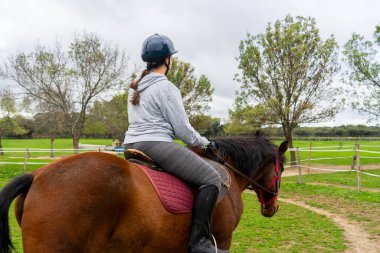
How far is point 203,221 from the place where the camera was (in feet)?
8.20

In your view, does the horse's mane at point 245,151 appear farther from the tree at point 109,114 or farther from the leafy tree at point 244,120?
the tree at point 109,114

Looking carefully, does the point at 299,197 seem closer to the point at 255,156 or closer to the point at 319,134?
the point at 255,156

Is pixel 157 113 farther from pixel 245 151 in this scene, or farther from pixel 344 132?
pixel 344 132

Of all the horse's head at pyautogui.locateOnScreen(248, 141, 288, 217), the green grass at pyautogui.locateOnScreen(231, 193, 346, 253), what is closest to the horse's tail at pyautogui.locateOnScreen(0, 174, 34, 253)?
the horse's head at pyautogui.locateOnScreen(248, 141, 288, 217)

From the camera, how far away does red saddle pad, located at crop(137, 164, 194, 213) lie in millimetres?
2367

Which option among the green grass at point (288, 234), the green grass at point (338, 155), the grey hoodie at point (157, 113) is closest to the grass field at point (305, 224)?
the green grass at point (288, 234)

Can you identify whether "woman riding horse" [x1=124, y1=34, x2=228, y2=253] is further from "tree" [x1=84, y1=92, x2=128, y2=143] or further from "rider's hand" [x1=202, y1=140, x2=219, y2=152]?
"tree" [x1=84, y1=92, x2=128, y2=143]

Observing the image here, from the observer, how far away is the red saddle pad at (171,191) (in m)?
2.37

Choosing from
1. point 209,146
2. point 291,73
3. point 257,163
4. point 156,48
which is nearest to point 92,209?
point 209,146

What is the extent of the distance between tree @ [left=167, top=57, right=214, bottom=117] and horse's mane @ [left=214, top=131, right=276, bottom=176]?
2192cm

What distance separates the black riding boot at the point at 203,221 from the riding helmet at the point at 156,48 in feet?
3.97

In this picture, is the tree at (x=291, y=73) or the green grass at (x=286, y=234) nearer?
the green grass at (x=286, y=234)

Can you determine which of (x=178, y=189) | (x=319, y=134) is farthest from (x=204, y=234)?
(x=319, y=134)

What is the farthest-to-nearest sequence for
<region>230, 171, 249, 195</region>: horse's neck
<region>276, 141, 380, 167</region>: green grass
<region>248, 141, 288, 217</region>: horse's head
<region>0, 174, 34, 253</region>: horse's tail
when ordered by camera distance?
<region>276, 141, 380, 167</region>: green grass
<region>248, 141, 288, 217</region>: horse's head
<region>230, 171, 249, 195</region>: horse's neck
<region>0, 174, 34, 253</region>: horse's tail
